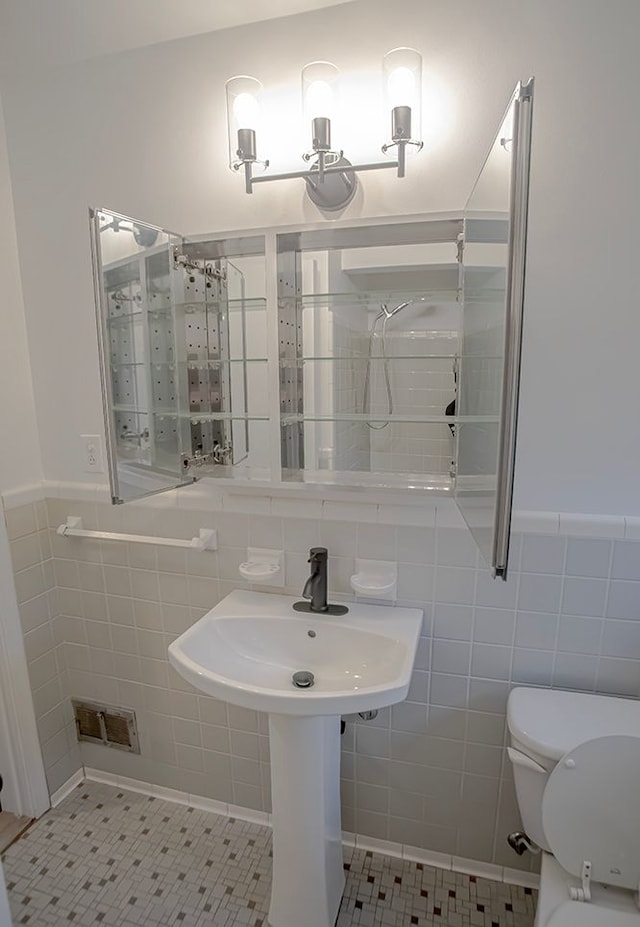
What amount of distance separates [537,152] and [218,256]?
87 cm

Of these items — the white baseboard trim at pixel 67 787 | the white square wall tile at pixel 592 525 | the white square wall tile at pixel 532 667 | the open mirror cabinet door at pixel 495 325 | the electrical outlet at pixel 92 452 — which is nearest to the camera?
the open mirror cabinet door at pixel 495 325

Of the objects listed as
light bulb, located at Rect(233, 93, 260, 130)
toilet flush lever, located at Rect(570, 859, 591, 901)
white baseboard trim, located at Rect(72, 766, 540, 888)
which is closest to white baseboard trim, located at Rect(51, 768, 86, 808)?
white baseboard trim, located at Rect(72, 766, 540, 888)

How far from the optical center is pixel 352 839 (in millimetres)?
1677

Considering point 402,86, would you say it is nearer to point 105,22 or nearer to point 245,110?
point 245,110

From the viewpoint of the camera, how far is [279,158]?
4.50 ft

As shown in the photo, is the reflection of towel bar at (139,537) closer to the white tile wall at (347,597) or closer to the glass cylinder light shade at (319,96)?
the white tile wall at (347,597)

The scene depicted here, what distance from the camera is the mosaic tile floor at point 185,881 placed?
146 centimetres

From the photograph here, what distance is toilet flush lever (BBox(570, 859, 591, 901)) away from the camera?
1.10 m

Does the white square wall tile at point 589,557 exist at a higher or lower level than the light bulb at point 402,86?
lower

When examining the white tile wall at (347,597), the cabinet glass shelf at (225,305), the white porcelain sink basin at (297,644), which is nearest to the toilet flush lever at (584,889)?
the white tile wall at (347,597)

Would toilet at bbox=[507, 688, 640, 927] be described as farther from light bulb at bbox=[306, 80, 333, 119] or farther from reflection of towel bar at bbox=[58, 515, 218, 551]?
light bulb at bbox=[306, 80, 333, 119]

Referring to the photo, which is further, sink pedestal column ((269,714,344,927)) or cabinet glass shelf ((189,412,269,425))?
cabinet glass shelf ((189,412,269,425))

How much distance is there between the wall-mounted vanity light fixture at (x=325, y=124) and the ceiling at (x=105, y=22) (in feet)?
0.61

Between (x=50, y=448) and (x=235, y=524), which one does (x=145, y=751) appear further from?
(x=50, y=448)
